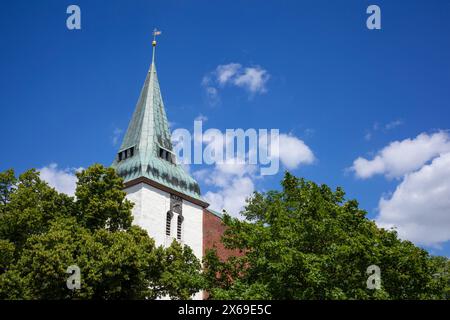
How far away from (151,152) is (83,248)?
1821 cm

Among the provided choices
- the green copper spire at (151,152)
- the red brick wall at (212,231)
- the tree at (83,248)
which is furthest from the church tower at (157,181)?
the tree at (83,248)

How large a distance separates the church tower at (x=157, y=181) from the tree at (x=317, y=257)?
14606 mm

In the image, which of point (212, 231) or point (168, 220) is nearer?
point (168, 220)

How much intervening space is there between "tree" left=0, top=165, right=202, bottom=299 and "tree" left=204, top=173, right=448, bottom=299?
2.35 metres

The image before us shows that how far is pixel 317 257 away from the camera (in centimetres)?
1945

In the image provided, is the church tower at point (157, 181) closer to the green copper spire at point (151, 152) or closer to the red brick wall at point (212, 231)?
the green copper spire at point (151, 152)

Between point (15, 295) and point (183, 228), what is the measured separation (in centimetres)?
1963

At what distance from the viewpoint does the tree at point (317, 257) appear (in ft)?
63.0

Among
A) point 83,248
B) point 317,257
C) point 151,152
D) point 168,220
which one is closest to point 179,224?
point 168,220

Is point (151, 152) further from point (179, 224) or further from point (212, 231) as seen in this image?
point (212, 231)
